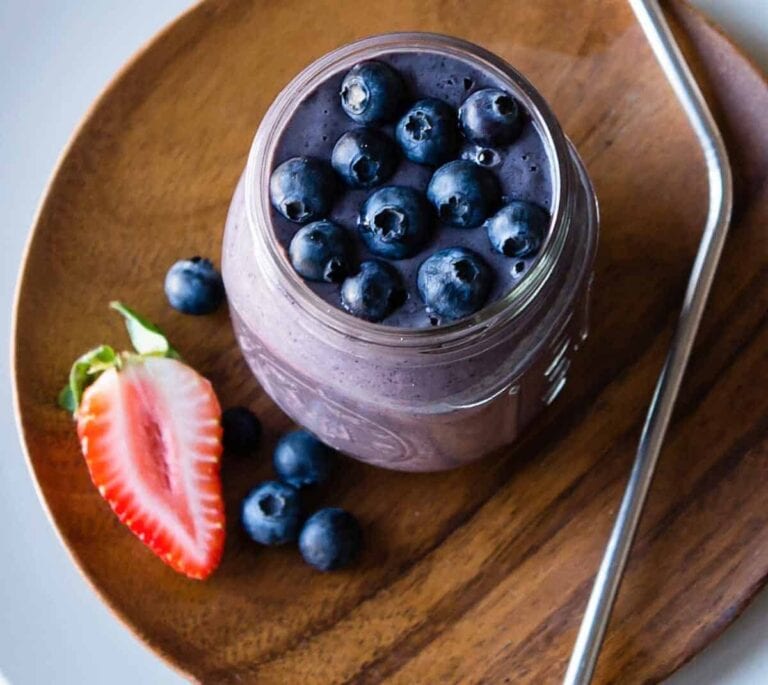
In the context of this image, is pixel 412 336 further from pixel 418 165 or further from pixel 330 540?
pixel 330 540

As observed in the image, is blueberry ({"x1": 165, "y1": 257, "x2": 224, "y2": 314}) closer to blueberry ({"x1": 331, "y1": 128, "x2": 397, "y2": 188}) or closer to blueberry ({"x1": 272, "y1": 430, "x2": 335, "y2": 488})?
blueberry ({"x1": 272, "y1": 430, "x2": 335, "y2": 488})

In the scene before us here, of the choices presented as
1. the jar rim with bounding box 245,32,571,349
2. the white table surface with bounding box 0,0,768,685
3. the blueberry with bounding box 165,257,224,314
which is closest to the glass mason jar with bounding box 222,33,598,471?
the jar rim with bounding box 245,32,571,349

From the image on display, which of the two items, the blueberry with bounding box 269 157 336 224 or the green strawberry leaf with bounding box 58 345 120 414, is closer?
the blueberry with bounding box 269 157 336 224

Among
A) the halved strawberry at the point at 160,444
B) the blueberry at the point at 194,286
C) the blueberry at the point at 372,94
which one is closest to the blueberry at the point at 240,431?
the halved strawberry at the point at 160,444

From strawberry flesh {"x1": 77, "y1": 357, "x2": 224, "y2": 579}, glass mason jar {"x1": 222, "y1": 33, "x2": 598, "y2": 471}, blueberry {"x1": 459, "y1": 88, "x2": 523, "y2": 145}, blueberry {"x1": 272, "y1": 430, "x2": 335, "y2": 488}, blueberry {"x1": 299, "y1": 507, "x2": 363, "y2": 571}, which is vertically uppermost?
blueberry {"x1": 459, "y1": 88, "x2": 523, "y2": 145}

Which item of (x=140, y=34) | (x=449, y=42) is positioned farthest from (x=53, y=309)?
(x=449, y=42)

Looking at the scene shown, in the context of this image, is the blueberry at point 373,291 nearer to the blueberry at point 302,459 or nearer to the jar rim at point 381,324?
the jar rim at point 381,324
